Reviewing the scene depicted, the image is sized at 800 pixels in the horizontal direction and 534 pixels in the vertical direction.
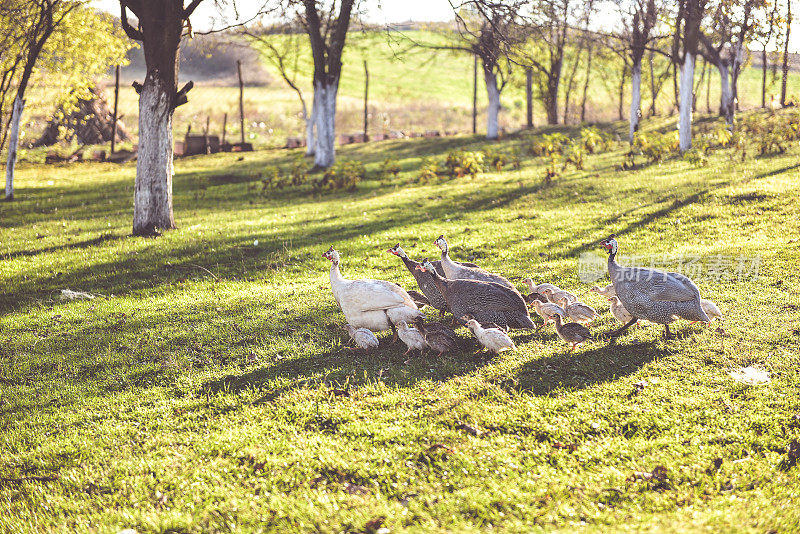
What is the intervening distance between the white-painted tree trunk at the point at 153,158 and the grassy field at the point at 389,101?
84.9ft

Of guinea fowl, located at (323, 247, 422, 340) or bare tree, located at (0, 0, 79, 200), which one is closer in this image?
guinea fowl, located at (323, 247, 422, 340)

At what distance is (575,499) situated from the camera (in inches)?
188

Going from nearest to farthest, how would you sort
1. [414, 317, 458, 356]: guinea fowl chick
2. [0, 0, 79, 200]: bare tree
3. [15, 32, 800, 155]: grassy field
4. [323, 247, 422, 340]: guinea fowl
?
1. [414, 317, 458, 356]: guinea fowl chick
2. [323, 247, 422, 340]: guinea fowl
3. [0, 0, 79, 200]: bare tree
4. [15, 32, 800, 155]: grassy field

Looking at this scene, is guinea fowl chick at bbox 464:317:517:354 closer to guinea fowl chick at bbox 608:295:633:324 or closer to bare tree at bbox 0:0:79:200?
guinea fowl chick at bbox 608:295:633:324

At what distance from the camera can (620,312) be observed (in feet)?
27.1

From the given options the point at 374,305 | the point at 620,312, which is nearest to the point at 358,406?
the point at 374,305

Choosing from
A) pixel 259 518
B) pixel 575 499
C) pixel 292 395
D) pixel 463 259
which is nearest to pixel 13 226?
pixel 463 259

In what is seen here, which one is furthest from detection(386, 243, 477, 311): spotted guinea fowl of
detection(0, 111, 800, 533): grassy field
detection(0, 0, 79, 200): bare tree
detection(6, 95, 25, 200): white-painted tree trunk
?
detection(6, 95, 25, 200): white-painted tree trunk

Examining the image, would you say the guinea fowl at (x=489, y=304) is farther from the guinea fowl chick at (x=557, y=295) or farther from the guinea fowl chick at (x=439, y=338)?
the guinea fowl chick at (x=557, y=295)

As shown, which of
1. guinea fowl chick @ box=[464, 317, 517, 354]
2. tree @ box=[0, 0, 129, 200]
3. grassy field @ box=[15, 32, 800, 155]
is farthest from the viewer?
grassy field @ box=[15, 32, 800, 155]

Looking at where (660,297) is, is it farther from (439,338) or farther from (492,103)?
(492,103)

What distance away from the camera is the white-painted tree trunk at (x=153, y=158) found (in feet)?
47.4

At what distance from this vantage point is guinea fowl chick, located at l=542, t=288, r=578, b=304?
28.3 feet

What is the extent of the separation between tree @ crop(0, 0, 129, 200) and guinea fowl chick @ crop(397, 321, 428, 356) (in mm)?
18900
